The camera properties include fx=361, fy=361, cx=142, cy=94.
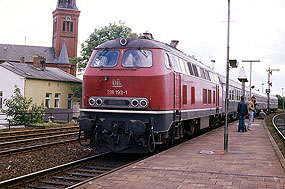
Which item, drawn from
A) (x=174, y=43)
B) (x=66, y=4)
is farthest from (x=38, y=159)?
(x=66, y=4)

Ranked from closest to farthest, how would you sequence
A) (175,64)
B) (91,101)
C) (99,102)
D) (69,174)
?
(69,174), (99,102), (91,101), (175,64)

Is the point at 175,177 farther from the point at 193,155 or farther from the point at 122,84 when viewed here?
the point at 122,84

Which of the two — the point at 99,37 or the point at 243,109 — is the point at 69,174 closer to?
the point at 243,109

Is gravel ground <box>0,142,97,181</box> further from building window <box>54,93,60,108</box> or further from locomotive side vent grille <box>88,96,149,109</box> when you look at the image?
building window <box>54,93,60,108</box>

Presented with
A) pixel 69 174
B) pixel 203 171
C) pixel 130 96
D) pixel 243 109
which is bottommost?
pixel 69 174

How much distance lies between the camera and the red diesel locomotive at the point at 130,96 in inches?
392

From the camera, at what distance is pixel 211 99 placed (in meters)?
17.6

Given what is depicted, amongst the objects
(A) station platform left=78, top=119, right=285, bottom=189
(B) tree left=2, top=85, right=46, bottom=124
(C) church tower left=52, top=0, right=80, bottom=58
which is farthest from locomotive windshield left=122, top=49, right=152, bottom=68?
(C) church tower left=52, top=0, right=80, bottom=58

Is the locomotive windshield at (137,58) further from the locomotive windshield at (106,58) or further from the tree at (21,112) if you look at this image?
the tree at (21,112)

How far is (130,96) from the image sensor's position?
1017 cm

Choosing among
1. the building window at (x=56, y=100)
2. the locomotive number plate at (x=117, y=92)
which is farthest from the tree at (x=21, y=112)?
the locomotive number plate at (x=117, y=92)

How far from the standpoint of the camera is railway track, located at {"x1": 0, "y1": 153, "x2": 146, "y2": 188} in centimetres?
741

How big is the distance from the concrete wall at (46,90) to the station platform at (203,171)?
26.6m

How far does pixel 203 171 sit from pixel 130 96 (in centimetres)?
331
